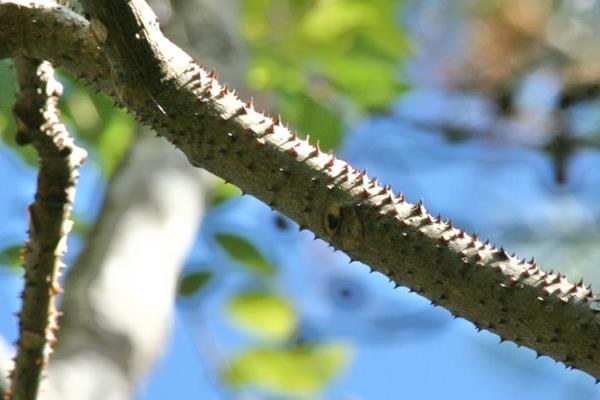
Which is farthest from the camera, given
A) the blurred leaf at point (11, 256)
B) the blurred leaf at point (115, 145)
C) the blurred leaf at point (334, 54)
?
the blurred leaf at point (334, 54)

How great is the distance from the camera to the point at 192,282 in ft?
9.29

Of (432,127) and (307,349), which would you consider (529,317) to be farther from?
(432,127)

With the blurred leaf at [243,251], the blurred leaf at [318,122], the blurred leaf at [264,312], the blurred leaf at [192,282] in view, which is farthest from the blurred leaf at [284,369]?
the blurred leaf at [318,122]

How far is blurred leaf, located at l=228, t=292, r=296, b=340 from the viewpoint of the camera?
3.02m

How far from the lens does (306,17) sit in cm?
285

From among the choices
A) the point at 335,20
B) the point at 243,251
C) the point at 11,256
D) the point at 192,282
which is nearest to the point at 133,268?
the point at 11,256

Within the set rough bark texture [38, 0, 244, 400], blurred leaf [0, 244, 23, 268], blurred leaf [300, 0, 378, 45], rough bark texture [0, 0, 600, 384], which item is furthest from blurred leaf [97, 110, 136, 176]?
rough bark texture [0, 0, 600, 384]

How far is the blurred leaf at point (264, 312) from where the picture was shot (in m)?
3.02

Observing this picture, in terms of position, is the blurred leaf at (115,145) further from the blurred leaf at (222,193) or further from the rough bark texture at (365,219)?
the rough bark texture at (365,219)

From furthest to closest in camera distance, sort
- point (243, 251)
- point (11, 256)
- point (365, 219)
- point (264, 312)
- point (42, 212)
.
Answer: point (264, 312)
point (243, 251)
point (11, 256)
point (42, 212)
point (365, 219)

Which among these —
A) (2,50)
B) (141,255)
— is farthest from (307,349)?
(2,50)

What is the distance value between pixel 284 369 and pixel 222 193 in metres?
0.63

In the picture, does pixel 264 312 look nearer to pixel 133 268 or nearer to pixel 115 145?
pixel 115 145

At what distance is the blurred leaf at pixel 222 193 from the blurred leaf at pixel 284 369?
0.51 m
